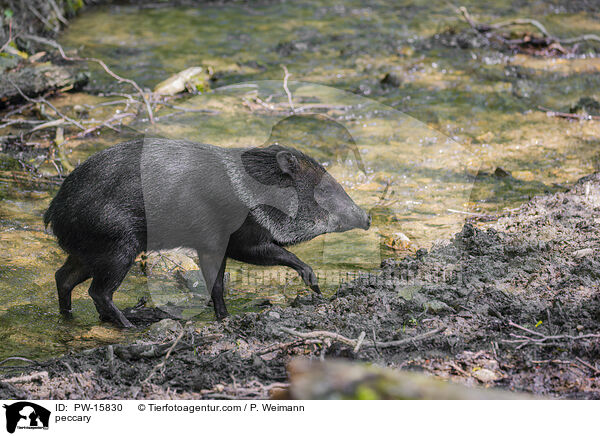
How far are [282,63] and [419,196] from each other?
4.88 meters

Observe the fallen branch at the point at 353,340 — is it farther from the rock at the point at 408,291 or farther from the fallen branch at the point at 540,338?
the rock at the point at 408,291

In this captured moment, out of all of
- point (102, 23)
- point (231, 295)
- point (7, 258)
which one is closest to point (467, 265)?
point (231, 295)

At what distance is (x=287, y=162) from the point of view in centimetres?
536

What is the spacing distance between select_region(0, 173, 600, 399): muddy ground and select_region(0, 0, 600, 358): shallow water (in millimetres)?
706

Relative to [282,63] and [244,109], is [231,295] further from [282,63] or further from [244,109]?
[282,63]

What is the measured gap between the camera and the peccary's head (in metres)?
5.35

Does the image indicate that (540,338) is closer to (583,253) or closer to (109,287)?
(583,253)

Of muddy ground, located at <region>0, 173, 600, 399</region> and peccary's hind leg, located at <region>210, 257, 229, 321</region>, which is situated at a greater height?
muddy ground, located at <region>0, 173, 600, 399</region>

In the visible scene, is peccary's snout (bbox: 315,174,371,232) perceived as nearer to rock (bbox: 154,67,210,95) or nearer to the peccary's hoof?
the peccary's hoof

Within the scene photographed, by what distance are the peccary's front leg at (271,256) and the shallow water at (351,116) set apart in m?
0.34

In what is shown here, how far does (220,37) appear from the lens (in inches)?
487

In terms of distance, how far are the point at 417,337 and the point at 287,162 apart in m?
2.01
